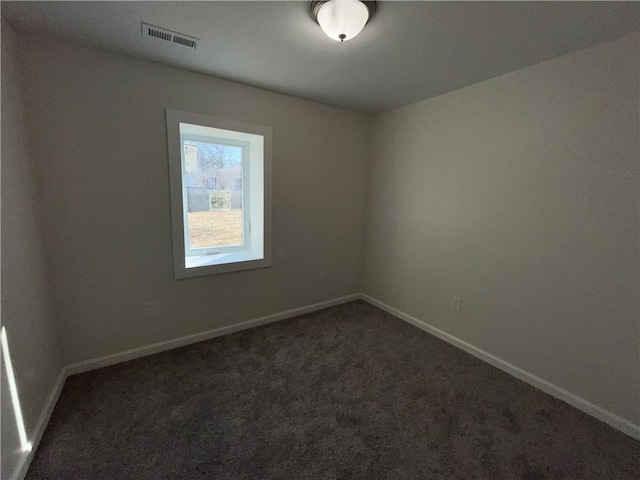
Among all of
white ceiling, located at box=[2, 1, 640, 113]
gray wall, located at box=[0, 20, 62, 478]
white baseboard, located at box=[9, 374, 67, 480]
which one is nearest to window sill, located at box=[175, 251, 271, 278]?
gray wall, located at box=[0, 20, 62, 478]

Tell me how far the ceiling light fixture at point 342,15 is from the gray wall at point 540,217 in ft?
4.46

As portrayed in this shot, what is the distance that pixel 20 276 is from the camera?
4.67 feet

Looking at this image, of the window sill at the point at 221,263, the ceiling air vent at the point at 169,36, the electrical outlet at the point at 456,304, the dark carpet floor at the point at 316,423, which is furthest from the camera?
the electrical outlet at the point at 456,304

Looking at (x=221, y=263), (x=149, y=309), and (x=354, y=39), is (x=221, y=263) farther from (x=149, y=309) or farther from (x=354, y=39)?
(x=354, y=39)

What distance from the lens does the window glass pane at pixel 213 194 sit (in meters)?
2.56

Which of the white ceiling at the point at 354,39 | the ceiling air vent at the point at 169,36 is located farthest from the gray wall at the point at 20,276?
the ceiling air vent at the point at 169,36

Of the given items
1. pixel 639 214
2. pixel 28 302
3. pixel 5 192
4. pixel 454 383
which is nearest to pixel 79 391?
pixel 28 302

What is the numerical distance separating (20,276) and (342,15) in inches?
83.6

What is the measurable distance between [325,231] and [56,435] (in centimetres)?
250

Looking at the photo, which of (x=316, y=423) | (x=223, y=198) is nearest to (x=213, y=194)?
(x=223, y=198)

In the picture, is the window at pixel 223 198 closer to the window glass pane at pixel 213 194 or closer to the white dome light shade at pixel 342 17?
the window glass pane at pixel 213 194

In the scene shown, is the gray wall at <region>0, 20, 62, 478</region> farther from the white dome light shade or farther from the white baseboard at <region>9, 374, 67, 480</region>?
the white dome light shade

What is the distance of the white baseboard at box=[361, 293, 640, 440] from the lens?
1.62 metres

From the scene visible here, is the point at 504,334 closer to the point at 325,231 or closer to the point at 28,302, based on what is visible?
the point at 325,231
